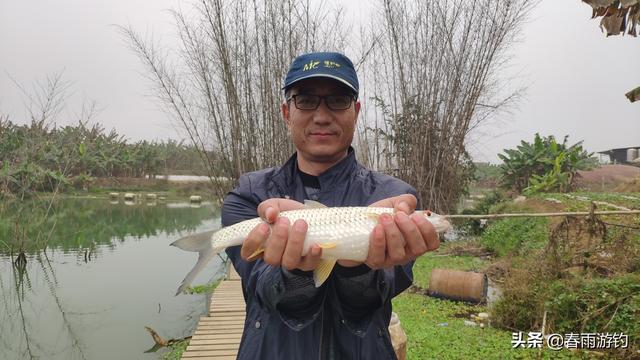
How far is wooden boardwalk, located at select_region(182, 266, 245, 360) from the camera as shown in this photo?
5.55 m

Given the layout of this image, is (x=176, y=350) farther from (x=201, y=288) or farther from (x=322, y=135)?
(x=322, y=135)

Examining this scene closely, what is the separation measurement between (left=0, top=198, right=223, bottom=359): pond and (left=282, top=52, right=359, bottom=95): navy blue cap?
6441 mm

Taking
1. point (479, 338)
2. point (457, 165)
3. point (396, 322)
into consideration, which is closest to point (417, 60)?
point (457, 165)

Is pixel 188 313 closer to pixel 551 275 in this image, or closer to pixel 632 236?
pixel 551 275

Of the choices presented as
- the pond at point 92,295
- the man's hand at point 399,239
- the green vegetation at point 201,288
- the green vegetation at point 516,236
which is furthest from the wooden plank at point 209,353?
the green vegetation at point 516,236

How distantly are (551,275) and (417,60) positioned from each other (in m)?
9.42

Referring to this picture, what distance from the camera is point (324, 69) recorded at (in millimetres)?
2471

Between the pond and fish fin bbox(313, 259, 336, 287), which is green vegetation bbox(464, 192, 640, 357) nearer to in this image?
fish fin bbox(313, 259, 336, 287)

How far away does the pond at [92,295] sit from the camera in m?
8.09

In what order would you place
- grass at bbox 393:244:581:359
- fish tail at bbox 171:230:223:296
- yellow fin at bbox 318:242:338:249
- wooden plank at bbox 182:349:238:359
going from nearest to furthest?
yellow fin at bbox 318:242:338:249 → fish tail at bbox 171:230:223:296 → wooden plank at bbox 182:349:238:359 → grass at bbox 393:244:581:359

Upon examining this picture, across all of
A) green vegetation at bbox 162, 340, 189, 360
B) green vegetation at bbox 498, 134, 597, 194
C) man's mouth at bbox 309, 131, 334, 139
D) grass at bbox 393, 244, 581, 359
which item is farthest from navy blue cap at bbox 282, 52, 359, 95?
green vegetation at bbox 498, 134, 597, 194

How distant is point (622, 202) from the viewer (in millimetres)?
11992

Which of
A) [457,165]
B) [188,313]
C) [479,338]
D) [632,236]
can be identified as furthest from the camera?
[457,165]

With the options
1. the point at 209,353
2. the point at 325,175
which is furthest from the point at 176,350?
the point at 325,175
